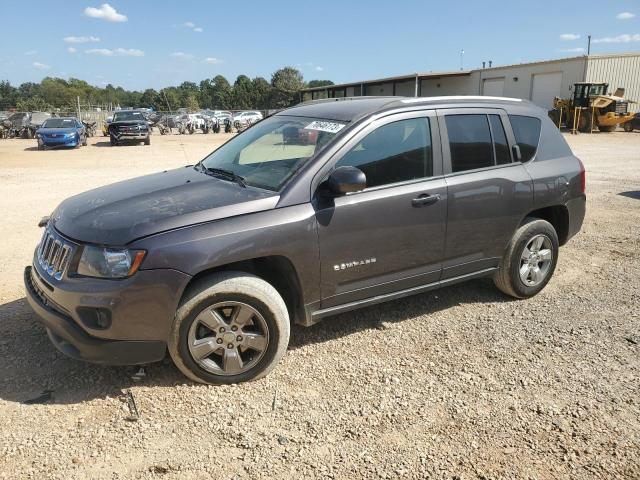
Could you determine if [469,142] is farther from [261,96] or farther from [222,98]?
[222,98]

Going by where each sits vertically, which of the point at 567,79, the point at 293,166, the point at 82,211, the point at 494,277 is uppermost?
the point at 567,79

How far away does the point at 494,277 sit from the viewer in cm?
470

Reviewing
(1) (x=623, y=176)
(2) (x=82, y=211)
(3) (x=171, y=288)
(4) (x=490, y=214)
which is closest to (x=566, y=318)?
(4) (x=490, y=214)

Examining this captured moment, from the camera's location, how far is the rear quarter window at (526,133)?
459 cm

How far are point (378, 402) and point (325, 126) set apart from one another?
2.01 m

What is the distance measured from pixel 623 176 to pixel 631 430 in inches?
454

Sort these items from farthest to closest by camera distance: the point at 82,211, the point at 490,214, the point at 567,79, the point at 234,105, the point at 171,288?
the point at 234,105 < the point at 567,79 < the point at 490,214 < the point at 82,211 < the point at 171,288

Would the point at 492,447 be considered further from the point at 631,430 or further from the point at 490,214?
the point at 490,214

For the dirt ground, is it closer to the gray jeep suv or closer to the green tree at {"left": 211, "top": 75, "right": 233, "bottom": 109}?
the gray jeep suv

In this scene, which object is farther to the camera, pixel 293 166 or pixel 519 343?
pixel 519 343

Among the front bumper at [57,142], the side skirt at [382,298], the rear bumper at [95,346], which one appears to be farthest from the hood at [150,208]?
the front bumper at [57,142]

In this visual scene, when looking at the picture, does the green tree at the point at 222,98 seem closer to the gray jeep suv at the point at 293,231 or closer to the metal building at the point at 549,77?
the metal building at the point at 549,77

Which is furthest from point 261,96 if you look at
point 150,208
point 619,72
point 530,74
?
point 150,208

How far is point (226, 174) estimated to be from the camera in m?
4.02
